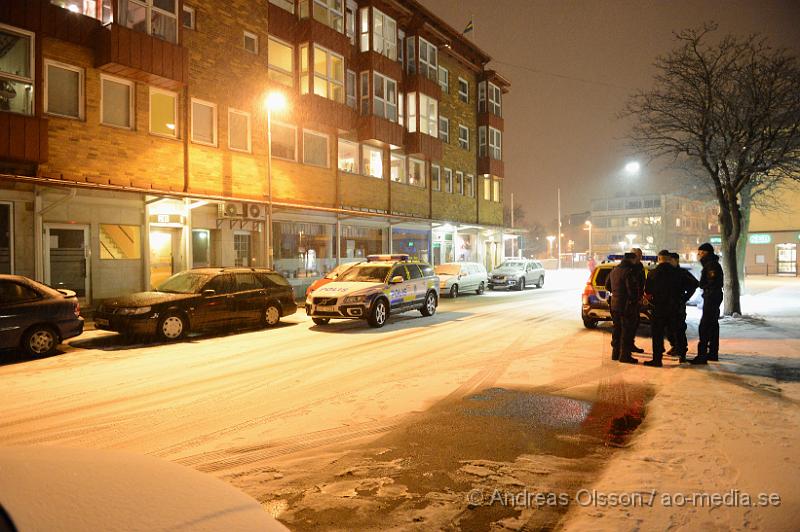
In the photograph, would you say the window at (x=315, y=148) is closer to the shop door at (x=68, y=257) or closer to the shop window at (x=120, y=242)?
the shop window at (x=120, y=242)

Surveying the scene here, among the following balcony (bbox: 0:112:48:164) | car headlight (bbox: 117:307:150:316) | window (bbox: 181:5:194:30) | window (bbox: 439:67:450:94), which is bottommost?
car headlight (bbox: 117:307:150:316)

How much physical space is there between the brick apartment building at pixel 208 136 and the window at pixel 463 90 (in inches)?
152

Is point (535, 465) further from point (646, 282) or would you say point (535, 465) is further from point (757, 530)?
point (646, 282)

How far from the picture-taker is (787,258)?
156 ft

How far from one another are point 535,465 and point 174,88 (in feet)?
56.7

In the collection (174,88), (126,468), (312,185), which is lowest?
(126,468)

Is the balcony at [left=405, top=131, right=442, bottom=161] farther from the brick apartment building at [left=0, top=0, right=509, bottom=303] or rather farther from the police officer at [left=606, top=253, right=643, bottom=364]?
the police officer at [left=606, top=253, right=643, bottom=364]

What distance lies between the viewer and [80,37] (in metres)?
15.2

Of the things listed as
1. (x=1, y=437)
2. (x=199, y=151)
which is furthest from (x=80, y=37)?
(x=1, y=437)

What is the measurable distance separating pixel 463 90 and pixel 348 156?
1380cm

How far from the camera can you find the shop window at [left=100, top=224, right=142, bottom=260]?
16078 mm

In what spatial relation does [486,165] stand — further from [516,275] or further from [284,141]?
[284,141]

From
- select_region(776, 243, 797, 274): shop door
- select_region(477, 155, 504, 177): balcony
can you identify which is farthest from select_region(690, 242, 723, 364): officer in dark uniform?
select_region(776, 243, 797, 274): shop door

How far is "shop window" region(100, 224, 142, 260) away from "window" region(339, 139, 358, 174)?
1009cm
